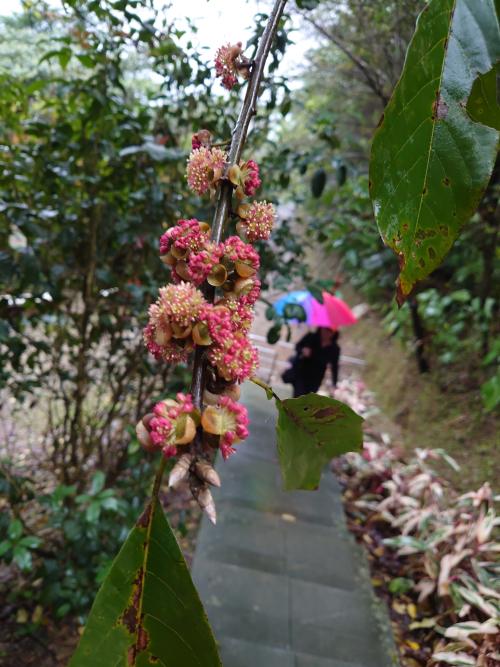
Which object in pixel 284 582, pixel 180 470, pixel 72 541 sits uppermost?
pixel 180 470

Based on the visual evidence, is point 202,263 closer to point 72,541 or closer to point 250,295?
point 250,295

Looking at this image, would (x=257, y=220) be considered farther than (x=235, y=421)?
Yes

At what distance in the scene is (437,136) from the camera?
39cm

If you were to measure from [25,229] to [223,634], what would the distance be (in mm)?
1836

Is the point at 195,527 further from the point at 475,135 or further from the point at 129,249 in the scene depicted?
the point at 475,135

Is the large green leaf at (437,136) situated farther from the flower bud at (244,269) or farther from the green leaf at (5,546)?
the green leaf at (5,546)

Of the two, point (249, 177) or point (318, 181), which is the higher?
point (318, 181)

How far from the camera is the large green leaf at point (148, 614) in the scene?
377 mm

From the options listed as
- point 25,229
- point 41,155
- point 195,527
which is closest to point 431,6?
point 25,229

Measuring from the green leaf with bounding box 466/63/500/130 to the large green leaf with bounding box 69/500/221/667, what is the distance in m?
0.43

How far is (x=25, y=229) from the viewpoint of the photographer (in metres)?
1.43

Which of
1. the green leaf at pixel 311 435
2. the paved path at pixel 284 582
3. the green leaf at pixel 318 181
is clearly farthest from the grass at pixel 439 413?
the green leaf at pixel 311 435

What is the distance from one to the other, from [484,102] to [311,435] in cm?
33

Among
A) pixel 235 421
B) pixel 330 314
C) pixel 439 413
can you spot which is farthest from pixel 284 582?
pixel 235 421
